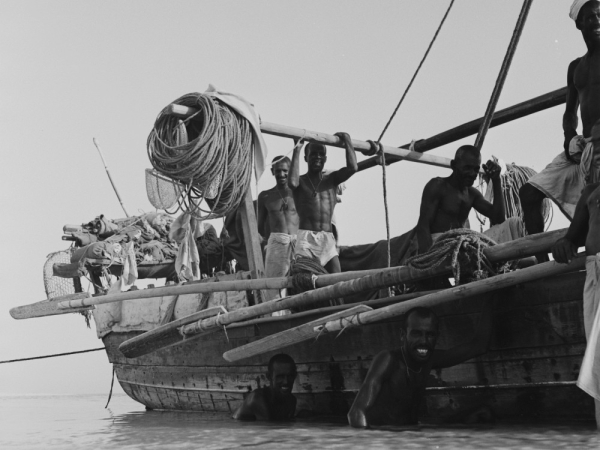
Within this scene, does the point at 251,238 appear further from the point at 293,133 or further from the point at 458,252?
the point at 458,252

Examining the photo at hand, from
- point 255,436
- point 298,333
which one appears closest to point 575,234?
point 298,333

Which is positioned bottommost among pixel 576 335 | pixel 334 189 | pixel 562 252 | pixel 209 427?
pixel 209 427

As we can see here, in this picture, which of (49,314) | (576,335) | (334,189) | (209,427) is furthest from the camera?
(49,314)

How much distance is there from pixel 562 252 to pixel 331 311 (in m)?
1.87

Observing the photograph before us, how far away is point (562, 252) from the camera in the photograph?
3.91m

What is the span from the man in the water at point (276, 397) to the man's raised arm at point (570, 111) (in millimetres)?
2397

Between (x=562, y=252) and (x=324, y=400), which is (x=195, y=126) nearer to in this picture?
(x=324, y=400)

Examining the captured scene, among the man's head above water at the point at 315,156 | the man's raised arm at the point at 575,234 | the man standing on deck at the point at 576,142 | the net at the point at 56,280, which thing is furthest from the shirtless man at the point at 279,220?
the net at the point at 56,280

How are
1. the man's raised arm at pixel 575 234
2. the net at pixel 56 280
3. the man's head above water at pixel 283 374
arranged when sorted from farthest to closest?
the net at pixel 56 280
the man's head above water at pixel 283 374
the man's raised arm at pixel 575 234

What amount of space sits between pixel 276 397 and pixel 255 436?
97 centimetres

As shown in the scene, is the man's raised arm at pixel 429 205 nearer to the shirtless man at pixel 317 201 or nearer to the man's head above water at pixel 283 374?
the shirtless man at pixel 317 201

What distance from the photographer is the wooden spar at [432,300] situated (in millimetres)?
4023

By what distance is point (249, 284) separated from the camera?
597 centimetres

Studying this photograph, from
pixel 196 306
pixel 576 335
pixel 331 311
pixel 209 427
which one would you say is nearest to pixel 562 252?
pixel 576 335
